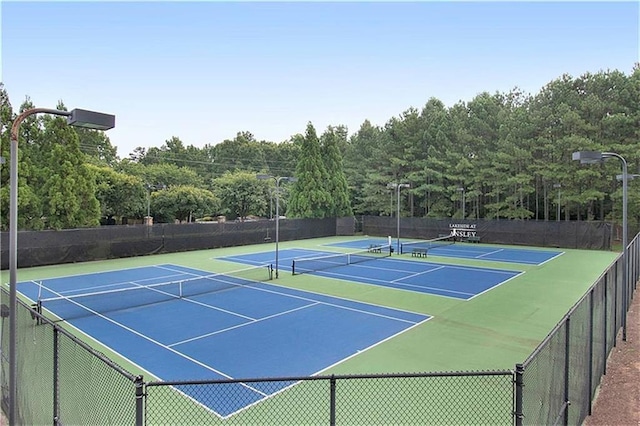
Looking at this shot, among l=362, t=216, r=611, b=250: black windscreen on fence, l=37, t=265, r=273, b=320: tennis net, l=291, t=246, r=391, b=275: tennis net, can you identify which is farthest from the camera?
l=362, t=216, r=611, b=250: black windscreen on fence

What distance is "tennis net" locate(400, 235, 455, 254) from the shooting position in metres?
30.2

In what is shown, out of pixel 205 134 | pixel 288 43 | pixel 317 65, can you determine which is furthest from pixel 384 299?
pixel 205 134

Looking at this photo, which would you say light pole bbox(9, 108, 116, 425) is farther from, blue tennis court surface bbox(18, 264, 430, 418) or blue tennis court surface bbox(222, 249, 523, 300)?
blue tennis court surface bbox(222, 249, 523, 300)

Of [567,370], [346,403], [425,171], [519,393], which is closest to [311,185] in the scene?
[425,171]

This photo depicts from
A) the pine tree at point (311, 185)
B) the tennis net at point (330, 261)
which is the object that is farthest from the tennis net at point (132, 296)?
the pine tree at point (311, 185)

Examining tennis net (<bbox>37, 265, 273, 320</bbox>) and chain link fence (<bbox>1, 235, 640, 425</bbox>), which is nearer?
chain link fence (<bbox>1, 235, 640, 425</bbox>)

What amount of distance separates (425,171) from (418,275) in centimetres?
2495

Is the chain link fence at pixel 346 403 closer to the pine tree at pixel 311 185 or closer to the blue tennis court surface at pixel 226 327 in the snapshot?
the blue tennis court surface at pixel 226 327

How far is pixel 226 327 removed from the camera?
11.8 m

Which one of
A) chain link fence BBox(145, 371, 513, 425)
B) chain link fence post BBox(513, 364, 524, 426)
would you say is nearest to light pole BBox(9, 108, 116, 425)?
chain link fence BBox(145, 371, 513, 425)

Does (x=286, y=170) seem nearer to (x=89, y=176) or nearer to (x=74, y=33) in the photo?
(x=89, y=176)

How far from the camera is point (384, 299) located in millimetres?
15102

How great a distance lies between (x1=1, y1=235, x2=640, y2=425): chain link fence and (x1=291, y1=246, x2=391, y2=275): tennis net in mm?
12311

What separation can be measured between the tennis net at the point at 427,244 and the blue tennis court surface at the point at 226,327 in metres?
15.0
